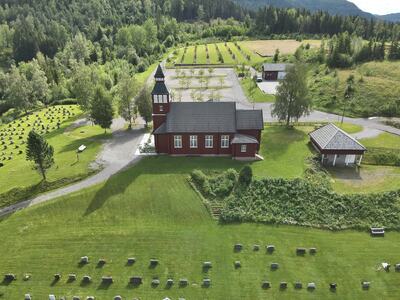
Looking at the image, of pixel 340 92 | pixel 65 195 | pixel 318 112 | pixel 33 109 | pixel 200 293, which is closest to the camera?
pixel 200 293

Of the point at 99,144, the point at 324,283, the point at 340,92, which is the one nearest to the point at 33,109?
the point at 99,144

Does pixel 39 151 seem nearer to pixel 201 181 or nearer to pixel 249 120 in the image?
pixel 201 181

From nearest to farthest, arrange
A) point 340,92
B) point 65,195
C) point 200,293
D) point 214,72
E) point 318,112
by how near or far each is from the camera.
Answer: point 200,293
point 65,195
point 318,112
point 340,92
point 214,72

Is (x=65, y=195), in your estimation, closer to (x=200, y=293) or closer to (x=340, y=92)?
(x=200, y=293)

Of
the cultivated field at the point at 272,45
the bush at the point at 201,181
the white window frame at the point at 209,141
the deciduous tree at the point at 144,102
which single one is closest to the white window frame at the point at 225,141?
the white window frame at the point at 209,141

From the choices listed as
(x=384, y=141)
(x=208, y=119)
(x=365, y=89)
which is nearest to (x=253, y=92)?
(x=365, y=89)

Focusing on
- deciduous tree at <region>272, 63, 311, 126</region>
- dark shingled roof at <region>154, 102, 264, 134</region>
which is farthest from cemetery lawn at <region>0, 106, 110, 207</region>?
deciduous tree at <region>272, 63, 311, 126</region>

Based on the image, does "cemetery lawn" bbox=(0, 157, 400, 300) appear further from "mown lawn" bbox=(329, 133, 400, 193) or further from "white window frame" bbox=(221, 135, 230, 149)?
"white window frame" bbox=(221, 135, 230, 149)
